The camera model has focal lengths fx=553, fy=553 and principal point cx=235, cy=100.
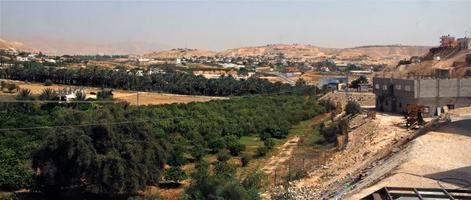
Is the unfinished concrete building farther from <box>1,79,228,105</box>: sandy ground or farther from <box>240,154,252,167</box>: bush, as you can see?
<box>1,79,228,105</box>: sandy ground

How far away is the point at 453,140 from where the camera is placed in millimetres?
24656

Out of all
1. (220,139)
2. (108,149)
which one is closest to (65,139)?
(108,149)

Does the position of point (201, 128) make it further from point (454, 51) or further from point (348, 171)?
point (454, 51)

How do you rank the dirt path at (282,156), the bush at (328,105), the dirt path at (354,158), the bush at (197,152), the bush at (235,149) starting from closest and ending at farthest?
the dirt path at (354,158) < the dirt path at (282,156) < the bush at (197,152) < the bush at (235,149) < the bush at (328,105)

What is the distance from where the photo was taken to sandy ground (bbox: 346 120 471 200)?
17.5m

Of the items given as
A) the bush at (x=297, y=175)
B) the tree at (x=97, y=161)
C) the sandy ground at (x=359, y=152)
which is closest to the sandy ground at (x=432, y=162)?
the sandy ground at (x=359, y=152)

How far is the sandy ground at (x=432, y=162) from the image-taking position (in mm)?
17516

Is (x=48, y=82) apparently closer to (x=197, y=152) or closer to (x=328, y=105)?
(x=328, y=105)

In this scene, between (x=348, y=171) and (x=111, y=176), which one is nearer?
(x=111, y=176)

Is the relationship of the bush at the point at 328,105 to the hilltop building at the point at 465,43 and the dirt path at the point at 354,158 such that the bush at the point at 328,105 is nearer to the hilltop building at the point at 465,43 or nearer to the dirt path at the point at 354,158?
the dirt path at the point at 354,158

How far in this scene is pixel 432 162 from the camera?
67.2ft

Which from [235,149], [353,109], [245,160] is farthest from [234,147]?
[353,109]

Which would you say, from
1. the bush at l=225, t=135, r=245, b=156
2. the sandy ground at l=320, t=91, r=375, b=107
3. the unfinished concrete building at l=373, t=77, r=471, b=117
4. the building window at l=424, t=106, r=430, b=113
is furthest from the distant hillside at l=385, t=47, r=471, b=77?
the bush at l=225, t=135, r=245, b=156

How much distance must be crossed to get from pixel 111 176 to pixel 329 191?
9.01m
